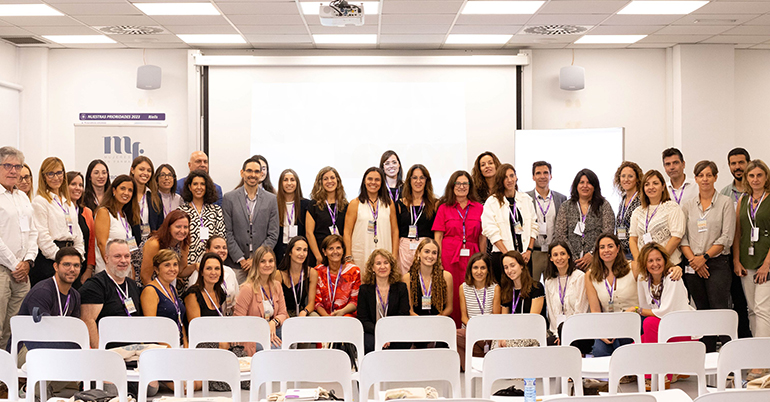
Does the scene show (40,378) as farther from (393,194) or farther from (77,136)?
(77,136)

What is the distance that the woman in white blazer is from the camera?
5.62m

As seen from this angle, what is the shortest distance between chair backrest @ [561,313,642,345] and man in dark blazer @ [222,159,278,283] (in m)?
3.00

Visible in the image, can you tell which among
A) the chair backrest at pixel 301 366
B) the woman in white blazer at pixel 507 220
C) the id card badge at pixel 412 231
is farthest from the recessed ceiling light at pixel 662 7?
the chair backrest at pixel 301 366

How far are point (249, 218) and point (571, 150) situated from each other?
4657mm

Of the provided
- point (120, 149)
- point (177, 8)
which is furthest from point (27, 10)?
point (120, 149)

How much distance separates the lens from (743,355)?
300cm

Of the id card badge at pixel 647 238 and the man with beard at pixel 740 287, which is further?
the man with beard at pixel 740 287

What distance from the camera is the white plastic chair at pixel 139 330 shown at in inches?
148

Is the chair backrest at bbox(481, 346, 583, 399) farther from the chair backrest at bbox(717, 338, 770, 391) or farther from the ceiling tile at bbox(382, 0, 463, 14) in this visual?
the ceiling tile at bbox(382, 0, 463, 14)

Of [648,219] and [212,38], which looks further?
[212,38]

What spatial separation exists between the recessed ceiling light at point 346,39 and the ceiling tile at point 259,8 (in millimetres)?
1165

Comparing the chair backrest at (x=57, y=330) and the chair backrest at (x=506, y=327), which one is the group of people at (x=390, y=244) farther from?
the chair backrest at (x=506, y=327)

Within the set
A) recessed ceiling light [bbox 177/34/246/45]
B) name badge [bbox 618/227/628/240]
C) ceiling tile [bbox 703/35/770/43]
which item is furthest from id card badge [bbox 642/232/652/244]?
recessed ceiling light [bbox 177/34/246/45]

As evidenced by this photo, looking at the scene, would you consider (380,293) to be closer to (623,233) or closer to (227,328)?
(227,328)
